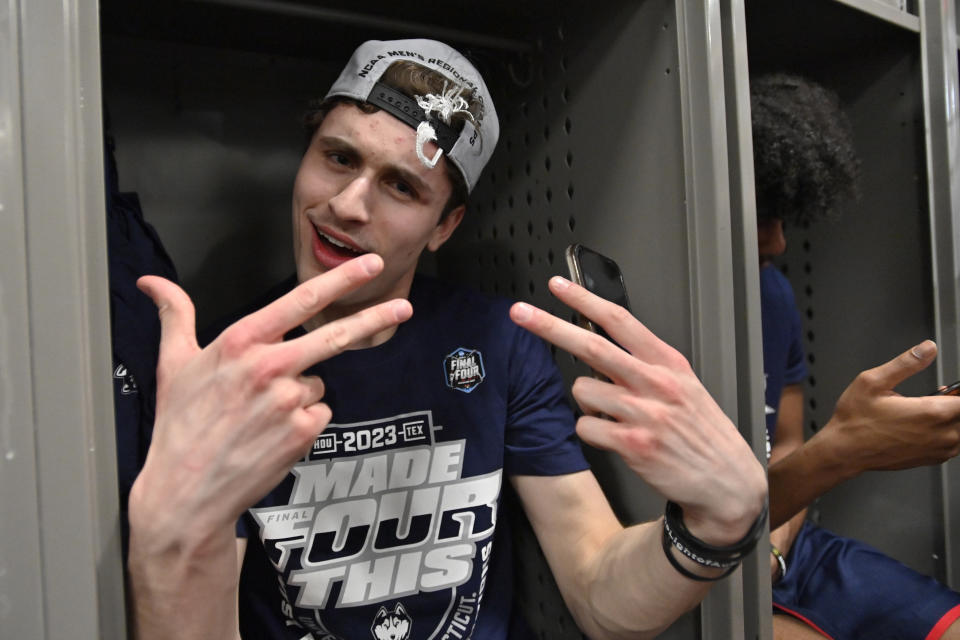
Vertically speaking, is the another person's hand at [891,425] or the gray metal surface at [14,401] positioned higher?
the gray metal surface at [14,401]

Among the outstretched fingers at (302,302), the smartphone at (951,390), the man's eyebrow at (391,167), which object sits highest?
the man's eyebrow at (391,167)

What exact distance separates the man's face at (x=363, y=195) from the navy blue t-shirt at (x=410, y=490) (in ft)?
0.45

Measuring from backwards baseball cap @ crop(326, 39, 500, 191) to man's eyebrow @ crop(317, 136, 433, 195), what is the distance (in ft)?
0.09

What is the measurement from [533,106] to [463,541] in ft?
2.35

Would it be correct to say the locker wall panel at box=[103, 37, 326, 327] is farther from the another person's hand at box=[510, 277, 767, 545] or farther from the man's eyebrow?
the another person's hand at box=[510, 277, 767, 545]

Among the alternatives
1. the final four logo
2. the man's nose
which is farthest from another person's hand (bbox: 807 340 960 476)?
the man's nose

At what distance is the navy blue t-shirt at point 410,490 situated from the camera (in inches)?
30.8

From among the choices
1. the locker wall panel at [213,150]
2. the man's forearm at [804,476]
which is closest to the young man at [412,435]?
the locker wall panel at [213,150]

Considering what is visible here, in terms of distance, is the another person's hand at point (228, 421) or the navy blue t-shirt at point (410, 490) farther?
the navy blue t-shirt at point (410, 490)

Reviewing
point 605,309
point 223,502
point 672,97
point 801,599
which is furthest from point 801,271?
point 223,502

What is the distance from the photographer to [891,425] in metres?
0.96

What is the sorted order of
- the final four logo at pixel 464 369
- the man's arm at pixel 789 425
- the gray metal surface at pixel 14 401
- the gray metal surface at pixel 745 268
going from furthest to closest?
→ the man's arm at pixel 789 425 → the final four logo at pixel 464 369 → the gray metal surface at pixel 745 268 → the gray metal surface at pixel 14 401

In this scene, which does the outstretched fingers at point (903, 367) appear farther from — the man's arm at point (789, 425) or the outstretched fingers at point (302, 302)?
the outstretched fingers at point (302, 302)

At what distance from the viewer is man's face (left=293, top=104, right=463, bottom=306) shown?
2.59 feet
